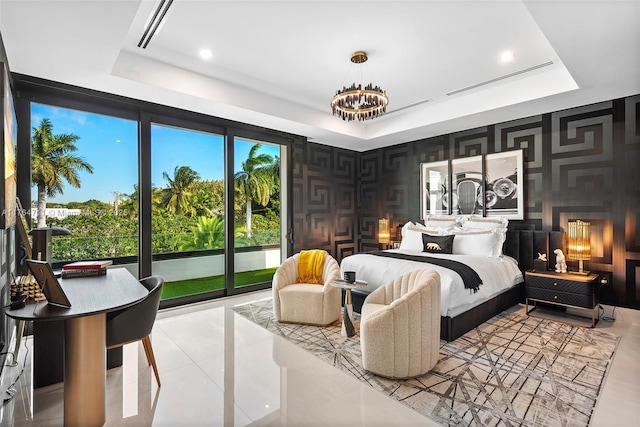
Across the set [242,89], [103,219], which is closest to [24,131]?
[103,219]

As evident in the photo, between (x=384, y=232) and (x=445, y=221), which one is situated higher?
(x=445, y=221)

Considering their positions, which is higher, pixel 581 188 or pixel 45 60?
pixel 45 60

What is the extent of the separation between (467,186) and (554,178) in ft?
3.78

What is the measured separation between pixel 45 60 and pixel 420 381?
4.16 m

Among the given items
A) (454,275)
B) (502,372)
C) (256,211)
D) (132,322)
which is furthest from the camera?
(256,211)

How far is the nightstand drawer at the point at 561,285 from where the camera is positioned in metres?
3.60

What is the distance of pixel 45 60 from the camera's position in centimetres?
296

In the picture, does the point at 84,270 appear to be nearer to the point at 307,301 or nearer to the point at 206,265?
the point at 307,301

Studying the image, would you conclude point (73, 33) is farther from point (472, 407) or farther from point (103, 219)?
point (472, 407)

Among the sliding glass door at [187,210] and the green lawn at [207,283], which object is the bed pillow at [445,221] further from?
the sliding glass door at [187,210]

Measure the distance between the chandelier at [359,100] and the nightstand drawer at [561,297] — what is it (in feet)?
9.32

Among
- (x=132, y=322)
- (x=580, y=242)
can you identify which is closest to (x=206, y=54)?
(x=132, y=322)

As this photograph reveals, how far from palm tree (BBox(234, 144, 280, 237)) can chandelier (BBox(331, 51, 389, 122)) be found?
2358 millimetres

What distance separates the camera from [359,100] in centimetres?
342
